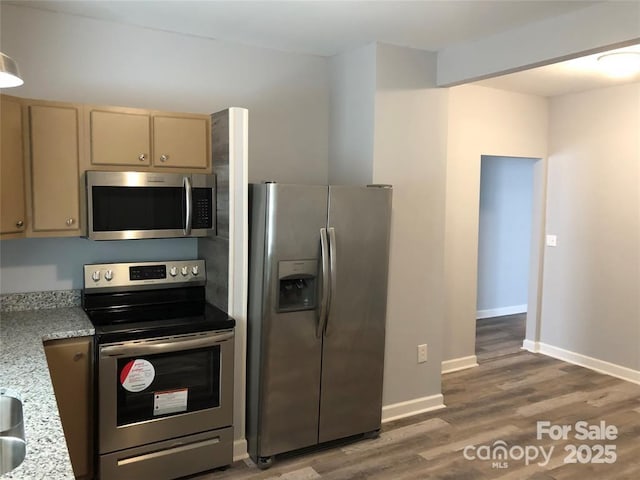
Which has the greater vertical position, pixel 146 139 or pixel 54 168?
pixel 146 139

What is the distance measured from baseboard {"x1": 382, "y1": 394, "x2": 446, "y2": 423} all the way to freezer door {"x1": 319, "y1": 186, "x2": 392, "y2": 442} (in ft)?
1.11

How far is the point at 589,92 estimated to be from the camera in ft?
15.9

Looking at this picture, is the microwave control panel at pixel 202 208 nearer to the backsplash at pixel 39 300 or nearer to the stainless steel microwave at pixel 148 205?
the stainless steel microwave at pixel 148 205

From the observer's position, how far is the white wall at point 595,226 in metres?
4.57

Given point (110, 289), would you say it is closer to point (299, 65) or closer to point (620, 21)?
point (299, 65)

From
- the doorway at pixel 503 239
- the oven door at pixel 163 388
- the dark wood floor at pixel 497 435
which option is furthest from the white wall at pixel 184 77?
the doorway at pixel 503 239

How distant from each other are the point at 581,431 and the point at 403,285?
1531mm

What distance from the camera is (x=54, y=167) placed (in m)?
2.75

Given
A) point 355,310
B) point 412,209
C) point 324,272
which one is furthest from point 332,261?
point 412,209

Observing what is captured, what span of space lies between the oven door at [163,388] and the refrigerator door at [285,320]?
198 millimetres

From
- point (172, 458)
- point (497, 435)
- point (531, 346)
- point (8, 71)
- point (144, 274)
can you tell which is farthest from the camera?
point (531, 346)

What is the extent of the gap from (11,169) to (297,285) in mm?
1585

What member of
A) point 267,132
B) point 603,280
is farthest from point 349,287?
point 603,280

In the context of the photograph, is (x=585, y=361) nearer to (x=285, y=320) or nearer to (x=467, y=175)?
(x=467, y=175)
